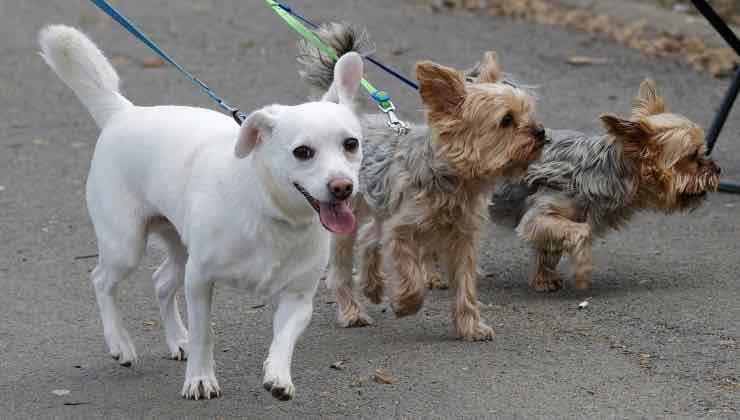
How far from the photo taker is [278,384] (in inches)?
179

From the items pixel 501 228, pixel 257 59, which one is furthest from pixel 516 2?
pixel 501 228

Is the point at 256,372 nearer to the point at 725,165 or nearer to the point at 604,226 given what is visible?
the point at 604,226

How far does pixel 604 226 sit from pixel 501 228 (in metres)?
0.69

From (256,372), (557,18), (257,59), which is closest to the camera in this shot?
(256,372)

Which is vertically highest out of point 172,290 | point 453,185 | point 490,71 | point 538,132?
point 490,71

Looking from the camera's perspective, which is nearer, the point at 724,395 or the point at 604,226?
the point at 724,395

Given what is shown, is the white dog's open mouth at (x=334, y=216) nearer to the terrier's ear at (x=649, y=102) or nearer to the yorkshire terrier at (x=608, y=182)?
the yorkshire terrier at (x=608, y=182)

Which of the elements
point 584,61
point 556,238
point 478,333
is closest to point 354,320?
point 478,333

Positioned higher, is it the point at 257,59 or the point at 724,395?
the point at 724,395

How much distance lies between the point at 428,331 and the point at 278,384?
176 centimetres

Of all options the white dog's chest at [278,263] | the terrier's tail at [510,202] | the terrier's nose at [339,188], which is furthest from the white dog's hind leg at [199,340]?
the terrier's tail at [510,202]

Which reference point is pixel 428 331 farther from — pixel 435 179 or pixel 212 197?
pixel 212 197

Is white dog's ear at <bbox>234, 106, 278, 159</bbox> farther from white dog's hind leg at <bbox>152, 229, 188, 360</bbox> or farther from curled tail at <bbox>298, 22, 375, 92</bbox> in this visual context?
curled tail at <bbox>298, 22, 375, 92</bbox>

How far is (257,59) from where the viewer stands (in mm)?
12172
